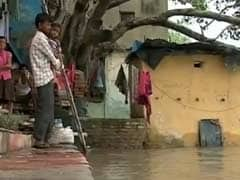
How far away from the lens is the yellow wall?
20109mm

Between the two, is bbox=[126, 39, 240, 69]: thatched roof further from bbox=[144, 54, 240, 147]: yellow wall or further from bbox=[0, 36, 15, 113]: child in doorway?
bbox=[0, 36, 15, 113]: child in doorway

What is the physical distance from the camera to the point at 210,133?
20000mm

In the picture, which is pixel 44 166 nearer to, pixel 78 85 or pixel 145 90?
pixel 78 85

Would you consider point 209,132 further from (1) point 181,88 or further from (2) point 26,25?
(2) point 26,25

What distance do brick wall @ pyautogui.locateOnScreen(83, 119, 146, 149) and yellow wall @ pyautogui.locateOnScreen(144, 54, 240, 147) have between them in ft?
7.43

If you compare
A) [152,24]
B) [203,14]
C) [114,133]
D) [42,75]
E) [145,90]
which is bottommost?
[114,133]

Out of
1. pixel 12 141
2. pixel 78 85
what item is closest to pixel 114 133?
pixel 78 85

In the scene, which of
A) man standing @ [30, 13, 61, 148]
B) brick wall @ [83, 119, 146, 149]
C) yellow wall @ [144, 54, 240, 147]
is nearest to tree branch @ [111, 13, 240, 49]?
yellow wall @ [144, 54, 240, 147]

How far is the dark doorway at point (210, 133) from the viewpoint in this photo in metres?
19.8

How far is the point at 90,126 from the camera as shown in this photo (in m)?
17.3

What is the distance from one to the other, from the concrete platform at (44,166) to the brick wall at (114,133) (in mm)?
10196

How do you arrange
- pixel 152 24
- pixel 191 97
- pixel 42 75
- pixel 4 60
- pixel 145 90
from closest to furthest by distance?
pixel 42 75 → pixel 4 60 → pixel 152 24 → pixel 145 90 → pixel 191 97

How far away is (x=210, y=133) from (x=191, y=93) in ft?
4.83

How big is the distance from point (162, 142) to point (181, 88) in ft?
6.57
